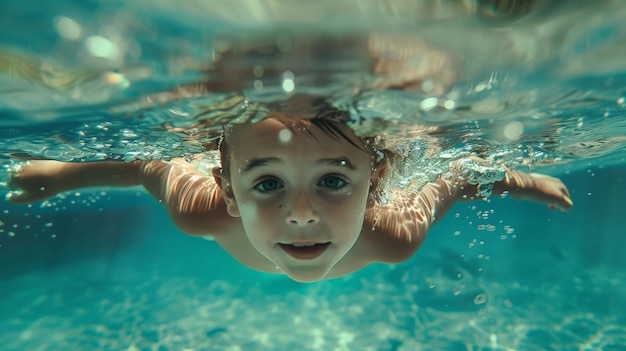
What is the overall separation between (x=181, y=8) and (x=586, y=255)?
27.9 m

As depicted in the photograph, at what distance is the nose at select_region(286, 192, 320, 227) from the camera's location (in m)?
3.99

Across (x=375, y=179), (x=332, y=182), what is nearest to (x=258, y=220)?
(x=332, y=182)

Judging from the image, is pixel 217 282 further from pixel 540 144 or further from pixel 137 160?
pixel 540 144

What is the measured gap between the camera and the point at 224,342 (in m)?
12.0

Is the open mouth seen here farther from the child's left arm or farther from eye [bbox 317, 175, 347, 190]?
the child's left arm

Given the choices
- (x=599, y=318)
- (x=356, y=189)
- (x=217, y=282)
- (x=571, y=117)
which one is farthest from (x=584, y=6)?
(x=217, y=282)

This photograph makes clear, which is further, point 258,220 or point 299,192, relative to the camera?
point 258,220

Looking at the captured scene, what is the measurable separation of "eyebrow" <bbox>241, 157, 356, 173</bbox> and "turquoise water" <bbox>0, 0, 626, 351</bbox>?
3.10 ft

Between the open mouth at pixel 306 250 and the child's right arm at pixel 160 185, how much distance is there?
2.10 m

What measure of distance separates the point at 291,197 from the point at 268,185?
12.7 inches

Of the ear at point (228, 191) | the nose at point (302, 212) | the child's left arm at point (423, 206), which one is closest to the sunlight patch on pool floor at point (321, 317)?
the child's left arm at point (423, 206)

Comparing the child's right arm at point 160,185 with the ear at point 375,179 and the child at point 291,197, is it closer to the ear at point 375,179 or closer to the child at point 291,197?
the child at point 291,197

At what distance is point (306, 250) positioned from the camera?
4379mm

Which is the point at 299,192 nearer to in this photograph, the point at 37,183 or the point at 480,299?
the point at 37,183
